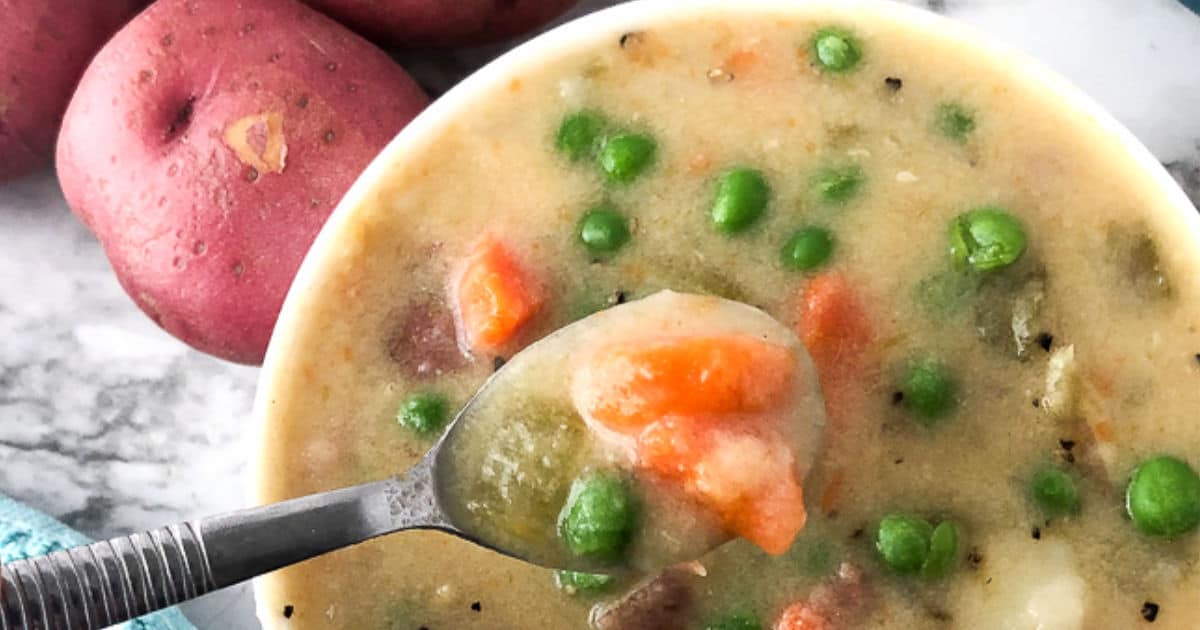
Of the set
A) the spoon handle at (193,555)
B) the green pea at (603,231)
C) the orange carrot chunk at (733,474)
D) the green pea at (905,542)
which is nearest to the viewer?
the spoon handle at (193,555)

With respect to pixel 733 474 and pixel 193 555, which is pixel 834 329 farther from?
pixel 193 555

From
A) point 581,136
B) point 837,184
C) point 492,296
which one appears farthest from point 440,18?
point 837,184

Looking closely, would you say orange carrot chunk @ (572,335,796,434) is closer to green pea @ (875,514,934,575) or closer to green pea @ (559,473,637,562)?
green pea @ (559,473,637,562)

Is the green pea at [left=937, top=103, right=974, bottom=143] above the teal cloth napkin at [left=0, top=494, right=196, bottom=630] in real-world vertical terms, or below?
above

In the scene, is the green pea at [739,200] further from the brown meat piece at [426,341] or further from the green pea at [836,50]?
the brown meat piece at [426,341]

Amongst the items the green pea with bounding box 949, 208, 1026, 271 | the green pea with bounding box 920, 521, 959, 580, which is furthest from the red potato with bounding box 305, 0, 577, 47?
the green pea with bounding box 920, 521, 959, 580

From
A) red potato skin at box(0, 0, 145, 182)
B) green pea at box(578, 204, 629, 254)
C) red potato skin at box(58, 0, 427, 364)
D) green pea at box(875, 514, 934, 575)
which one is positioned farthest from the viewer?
red potato skin at box(0, 0, 145, 182)

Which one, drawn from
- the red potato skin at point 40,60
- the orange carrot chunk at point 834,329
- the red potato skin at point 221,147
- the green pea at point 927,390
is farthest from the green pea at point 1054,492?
the red potato skin at point 40,60
